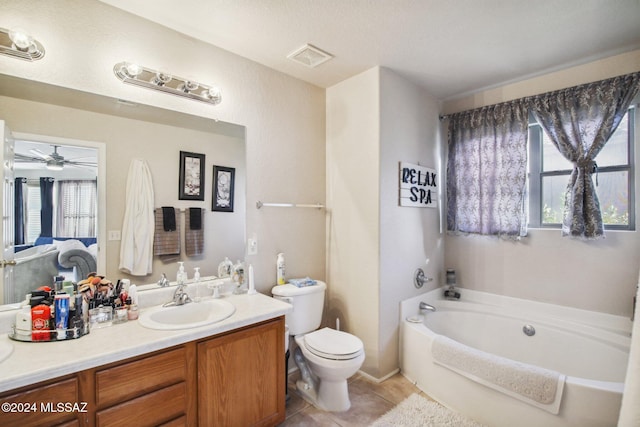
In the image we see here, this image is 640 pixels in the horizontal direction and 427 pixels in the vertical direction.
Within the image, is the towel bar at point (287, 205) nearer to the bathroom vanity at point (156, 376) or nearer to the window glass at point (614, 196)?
the bathroom vanity at point (156, 376)

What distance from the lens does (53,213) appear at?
1.54 meters

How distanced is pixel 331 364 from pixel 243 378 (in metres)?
0.58

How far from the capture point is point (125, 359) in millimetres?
1286

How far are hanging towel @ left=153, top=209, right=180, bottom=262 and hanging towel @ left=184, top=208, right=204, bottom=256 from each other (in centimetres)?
6

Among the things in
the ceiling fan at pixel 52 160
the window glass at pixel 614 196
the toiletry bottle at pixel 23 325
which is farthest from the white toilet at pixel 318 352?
the window glass at pixel 614 196

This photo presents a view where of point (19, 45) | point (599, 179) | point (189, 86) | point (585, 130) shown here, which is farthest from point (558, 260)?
point (19, 45)

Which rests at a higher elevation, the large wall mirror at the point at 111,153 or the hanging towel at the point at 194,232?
the large wall mirror at the point at 111,153

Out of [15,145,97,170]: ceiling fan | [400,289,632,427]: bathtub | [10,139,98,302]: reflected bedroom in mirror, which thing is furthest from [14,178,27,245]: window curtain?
[400,289,632,427]: bathtub

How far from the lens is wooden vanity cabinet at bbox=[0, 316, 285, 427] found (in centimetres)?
116

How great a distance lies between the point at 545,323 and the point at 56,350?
310 centimetres

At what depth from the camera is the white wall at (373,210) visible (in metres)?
2.44

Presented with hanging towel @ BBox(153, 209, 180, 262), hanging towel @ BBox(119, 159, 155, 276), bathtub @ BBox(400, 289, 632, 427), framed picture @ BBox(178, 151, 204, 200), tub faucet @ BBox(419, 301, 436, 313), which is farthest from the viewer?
tub faucet @ BBox(419, 301, 436, 313)

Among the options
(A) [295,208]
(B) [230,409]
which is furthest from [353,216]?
(B) [230,409]

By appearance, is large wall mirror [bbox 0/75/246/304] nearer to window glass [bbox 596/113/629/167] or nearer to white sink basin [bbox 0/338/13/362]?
white sink basin [bbox 0/338/13/362]
